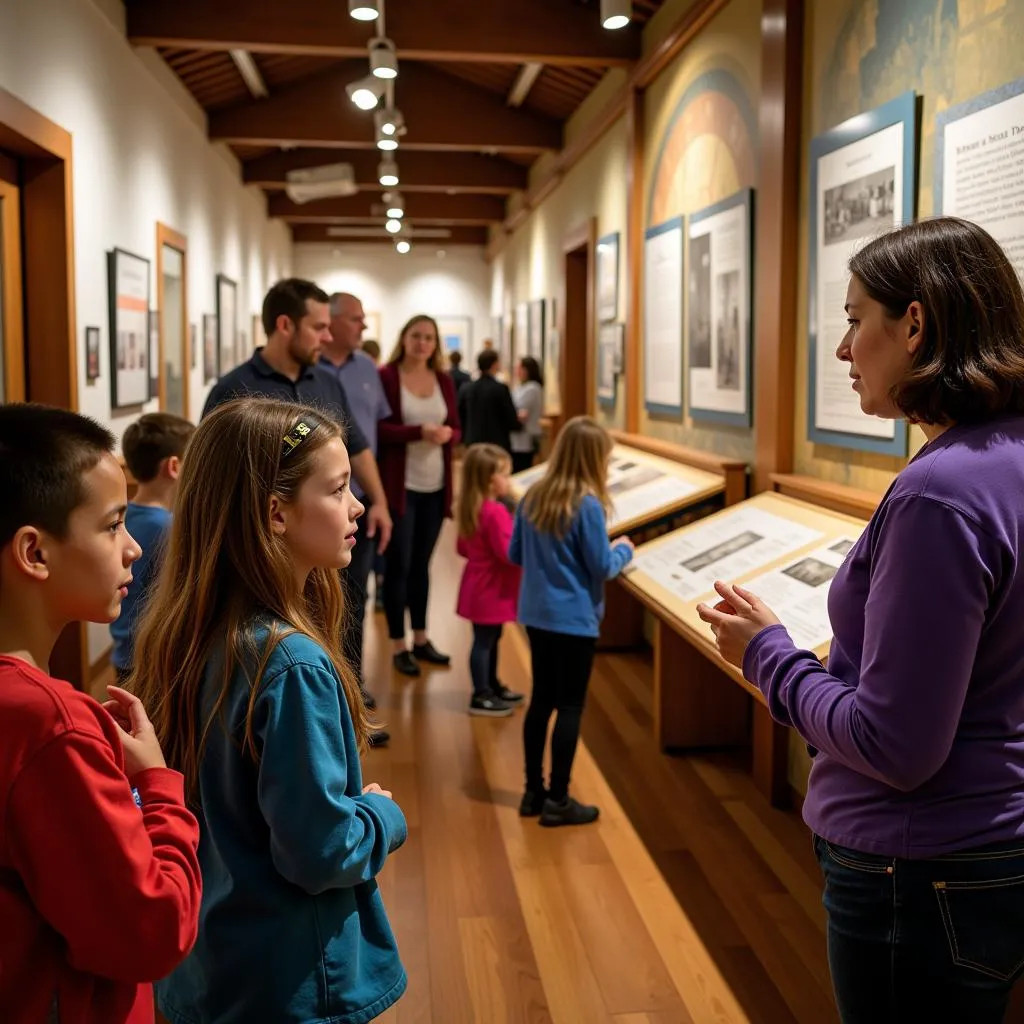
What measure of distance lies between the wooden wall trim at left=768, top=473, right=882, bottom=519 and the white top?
5.81 ft

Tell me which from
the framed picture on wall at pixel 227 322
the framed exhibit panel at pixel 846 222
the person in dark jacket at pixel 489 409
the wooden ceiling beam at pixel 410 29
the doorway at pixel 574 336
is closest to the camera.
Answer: the framed exhibit panel at pixel 846 222

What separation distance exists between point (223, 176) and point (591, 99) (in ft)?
13.7

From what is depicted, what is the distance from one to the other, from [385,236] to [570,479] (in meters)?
16.3

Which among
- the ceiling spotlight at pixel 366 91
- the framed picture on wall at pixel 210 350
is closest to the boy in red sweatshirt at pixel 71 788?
the ceiling spotlight at pixel 366 91

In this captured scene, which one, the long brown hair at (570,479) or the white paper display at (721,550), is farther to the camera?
the long brown hair at (570,479)

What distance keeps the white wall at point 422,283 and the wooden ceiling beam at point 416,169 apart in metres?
7.01

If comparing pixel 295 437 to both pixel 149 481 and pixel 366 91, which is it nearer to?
pixel 149 481

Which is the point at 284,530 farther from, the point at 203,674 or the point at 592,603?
the point at 592,603

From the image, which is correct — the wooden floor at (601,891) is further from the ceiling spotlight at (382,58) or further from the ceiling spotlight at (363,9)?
the ceiling spotlight at (382,58)

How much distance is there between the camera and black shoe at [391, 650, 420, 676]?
18.3 ft

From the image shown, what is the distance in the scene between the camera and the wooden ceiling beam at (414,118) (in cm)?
979

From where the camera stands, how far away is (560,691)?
3732 mm

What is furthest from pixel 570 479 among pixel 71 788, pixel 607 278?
pixel 607 278

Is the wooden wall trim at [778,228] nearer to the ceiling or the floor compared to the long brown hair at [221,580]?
nearer to the ceiling
